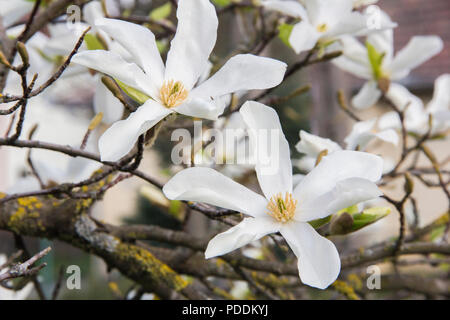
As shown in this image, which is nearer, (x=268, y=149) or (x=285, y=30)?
(x=268, y=149)

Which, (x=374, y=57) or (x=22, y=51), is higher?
(x=22, y=51)

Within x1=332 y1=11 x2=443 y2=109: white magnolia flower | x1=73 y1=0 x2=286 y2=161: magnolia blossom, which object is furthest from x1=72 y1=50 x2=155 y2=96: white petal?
x1=332 y1=11 x2=443 y2=109: white magnolia flower

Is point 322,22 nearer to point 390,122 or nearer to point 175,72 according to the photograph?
point 175,72

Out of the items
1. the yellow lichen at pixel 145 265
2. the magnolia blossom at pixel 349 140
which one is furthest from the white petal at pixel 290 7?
the yellow lichen at pixel 145 265

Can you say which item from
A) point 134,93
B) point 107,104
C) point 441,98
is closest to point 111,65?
point 134,93

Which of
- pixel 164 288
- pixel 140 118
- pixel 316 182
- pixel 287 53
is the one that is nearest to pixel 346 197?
pixel 316 182
